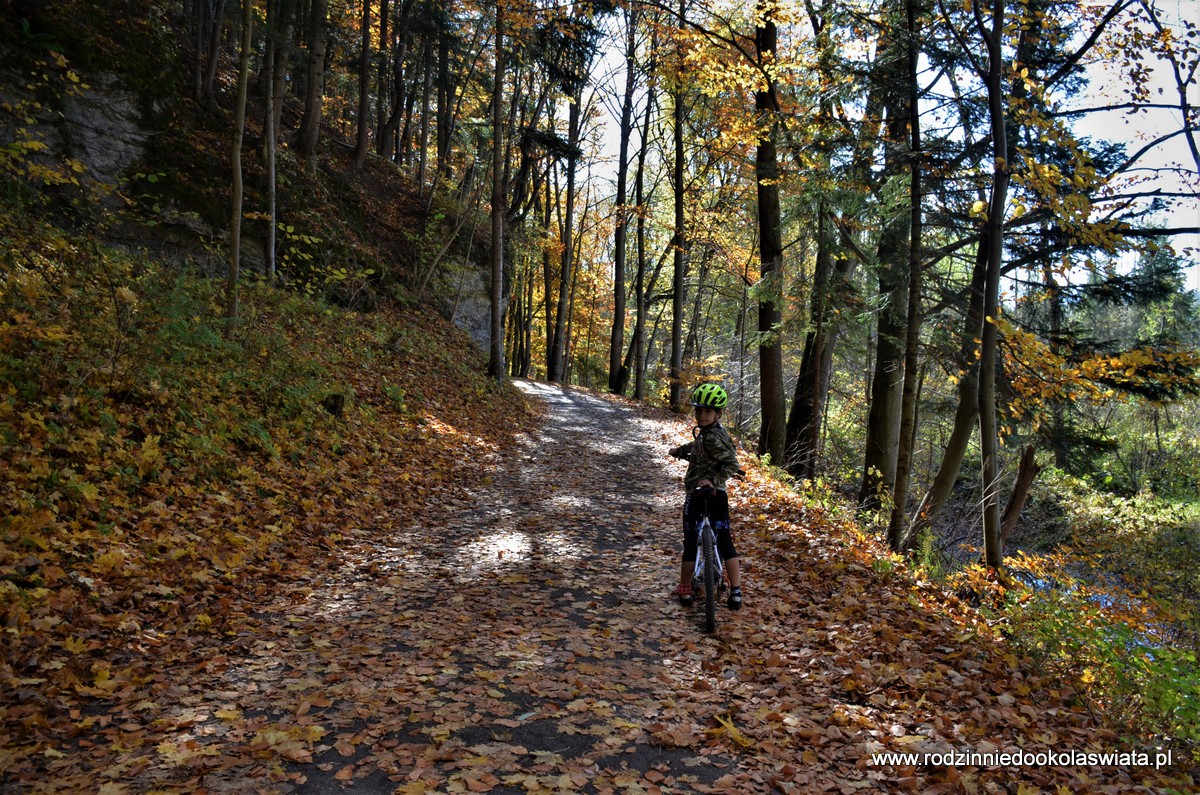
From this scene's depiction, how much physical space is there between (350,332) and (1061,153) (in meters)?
13.6

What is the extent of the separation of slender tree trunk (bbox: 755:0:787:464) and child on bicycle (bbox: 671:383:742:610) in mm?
7292

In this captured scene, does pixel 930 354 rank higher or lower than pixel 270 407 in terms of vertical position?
higher

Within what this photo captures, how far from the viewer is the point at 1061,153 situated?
919cm

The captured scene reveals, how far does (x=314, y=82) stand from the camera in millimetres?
18031

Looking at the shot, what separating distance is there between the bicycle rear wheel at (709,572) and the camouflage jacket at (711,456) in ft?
1.56

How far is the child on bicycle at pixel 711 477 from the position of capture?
6.28 meters

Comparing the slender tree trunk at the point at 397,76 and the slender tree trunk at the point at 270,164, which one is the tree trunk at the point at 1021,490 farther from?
the slender tree trunk at the point at 397,76

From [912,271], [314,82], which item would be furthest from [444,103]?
[912,271]

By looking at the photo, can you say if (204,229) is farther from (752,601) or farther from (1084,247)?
(1084,247)

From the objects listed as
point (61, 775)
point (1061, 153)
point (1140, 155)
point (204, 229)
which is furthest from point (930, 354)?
point (204, 229)

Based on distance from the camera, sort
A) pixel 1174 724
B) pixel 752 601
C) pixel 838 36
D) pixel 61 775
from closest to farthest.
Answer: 1. pixel 61 775
2. pixel 1174 724
3. pixel 752 601
4. pixel 838 36

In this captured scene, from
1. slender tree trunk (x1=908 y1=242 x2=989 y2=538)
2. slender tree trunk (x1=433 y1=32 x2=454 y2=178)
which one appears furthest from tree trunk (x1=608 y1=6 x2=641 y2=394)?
slender tree trunk (x1=908 y1=242 x2=989 y2=538)

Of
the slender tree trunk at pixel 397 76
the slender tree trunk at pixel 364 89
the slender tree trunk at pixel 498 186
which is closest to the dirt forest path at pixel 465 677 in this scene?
the slender tree trunk at pixel 498 186

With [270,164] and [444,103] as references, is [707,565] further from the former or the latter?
[444,103]
